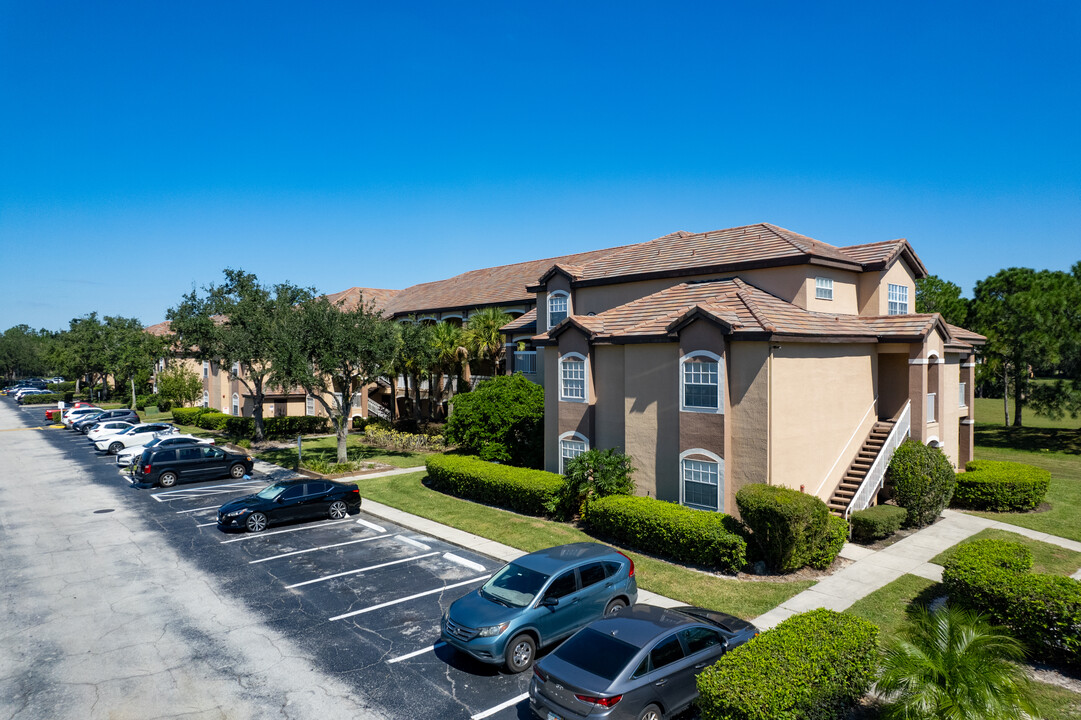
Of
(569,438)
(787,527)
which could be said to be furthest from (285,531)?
(787,527)

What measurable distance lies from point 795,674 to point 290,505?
16443mm

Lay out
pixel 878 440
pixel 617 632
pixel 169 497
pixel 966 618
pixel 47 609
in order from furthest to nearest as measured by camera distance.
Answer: pixel 169 497, pixel 878 440, pixel 47 609, pixel 617 632, pixel 966 618

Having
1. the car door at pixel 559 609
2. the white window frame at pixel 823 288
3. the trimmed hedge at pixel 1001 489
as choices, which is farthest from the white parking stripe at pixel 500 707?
the trimmed hedge at pixel 1001 489

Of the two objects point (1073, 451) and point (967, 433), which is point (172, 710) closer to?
point (967, 433)

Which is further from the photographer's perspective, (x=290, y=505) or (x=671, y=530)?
(x=290, y=505)

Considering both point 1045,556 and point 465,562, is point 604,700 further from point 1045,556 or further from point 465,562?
point 1045,556

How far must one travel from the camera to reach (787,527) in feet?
48.9

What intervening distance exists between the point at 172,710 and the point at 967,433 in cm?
2848

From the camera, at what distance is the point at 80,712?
9.66m

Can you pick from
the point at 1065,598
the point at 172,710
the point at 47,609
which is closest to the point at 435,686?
the point at 172,710

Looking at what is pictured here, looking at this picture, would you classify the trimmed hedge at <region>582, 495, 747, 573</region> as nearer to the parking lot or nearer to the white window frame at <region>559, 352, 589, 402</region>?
the parking lot

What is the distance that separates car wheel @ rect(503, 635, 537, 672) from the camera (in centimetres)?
1066

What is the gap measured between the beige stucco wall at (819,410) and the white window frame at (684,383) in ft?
4.71

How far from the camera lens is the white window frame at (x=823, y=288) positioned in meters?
22.0
